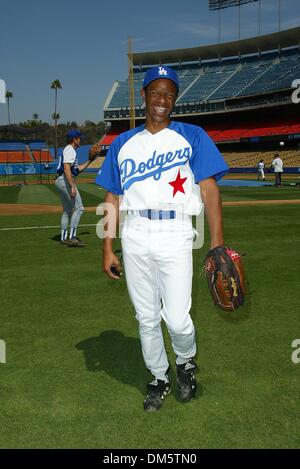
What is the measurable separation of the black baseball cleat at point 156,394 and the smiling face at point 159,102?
180 cm

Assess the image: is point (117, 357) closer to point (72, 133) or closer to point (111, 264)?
point (111, 264)

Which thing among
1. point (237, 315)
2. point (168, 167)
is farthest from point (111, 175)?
point (237, 315)

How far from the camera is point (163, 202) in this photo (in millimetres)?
3189

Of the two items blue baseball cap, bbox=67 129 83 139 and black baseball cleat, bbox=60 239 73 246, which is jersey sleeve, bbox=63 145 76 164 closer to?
blue baseball cap, bbox=67 129 83 139

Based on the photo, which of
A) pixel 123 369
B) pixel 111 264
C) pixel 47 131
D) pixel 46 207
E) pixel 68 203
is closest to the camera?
pixel 111 264

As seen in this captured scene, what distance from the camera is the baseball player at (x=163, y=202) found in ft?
10.5

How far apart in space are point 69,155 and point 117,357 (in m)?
5.46

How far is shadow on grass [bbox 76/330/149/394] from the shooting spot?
3855 millimetres

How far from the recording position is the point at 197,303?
19.0ft

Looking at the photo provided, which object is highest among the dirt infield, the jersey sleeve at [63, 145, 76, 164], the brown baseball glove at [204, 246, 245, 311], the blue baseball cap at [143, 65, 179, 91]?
the blue baseball cap at [143, 65, 179, 91]

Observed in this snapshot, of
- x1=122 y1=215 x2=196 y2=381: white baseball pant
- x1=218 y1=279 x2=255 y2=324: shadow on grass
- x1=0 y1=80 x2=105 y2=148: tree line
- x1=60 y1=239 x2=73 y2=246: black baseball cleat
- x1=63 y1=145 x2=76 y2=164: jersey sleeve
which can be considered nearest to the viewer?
x1=122 y1=215 x2=196 y2=381: white baseball pant

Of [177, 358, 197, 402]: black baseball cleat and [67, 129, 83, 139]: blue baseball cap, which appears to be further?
[67, 129, 83, 139]: blue baseball cap

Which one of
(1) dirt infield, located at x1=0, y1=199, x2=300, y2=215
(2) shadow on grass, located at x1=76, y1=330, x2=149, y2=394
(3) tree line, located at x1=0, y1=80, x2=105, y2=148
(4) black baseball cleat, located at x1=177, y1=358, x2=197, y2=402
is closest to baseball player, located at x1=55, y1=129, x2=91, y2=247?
(2) shadow on grass, located at x1=76, y1=330, x2=149, y2=394

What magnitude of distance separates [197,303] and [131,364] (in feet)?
6.13
